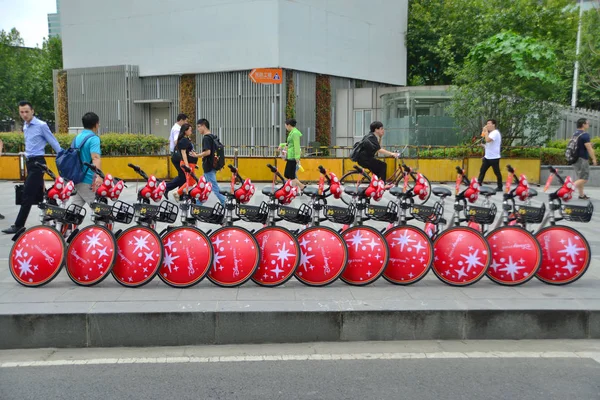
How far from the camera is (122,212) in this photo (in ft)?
19.3

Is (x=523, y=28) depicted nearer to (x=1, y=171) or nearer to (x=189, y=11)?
(x=189, y=11)

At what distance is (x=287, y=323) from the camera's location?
195 inches

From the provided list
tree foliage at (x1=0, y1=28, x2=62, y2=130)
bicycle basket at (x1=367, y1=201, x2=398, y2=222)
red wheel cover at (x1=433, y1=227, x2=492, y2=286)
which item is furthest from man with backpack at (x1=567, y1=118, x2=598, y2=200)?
tree foliage at (x1=0, y1=28, x2=62, y2=130)

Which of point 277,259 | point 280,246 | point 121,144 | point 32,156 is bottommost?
point 277,259

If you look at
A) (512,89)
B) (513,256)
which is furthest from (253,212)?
(512,89)

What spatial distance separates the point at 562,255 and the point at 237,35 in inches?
799

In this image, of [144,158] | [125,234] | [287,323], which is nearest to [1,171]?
[144,158]

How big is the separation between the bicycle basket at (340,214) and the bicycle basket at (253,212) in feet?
2.17

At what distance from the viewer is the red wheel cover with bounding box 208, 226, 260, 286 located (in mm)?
5652

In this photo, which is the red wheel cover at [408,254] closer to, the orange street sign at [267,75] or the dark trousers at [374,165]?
the dark trousers at [374,165]

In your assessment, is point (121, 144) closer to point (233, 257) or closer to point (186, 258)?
point (186, 258)


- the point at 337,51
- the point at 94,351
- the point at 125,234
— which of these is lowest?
the point at 94,351

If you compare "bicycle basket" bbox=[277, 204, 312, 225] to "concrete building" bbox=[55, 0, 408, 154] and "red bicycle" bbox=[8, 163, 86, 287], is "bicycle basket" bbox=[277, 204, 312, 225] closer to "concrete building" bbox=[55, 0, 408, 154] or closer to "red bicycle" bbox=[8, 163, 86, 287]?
"red bicycle" bbox=[8, 163, 86, 287]

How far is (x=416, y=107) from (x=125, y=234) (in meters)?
19.5
